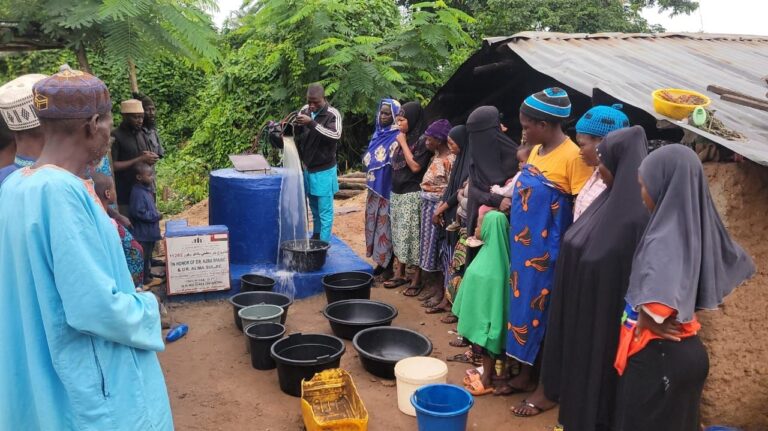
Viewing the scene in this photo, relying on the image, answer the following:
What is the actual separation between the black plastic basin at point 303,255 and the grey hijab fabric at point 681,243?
12.4 ft

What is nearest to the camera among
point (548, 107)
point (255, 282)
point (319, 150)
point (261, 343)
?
point (548, 107)

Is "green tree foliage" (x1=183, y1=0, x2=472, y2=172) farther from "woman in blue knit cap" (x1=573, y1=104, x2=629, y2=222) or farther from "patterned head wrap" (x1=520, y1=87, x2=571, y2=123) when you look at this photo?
"woman in blue knit cap" (x1=573, y1=104, x2=629, y2=222)

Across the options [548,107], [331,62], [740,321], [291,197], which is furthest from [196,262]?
[331,62]

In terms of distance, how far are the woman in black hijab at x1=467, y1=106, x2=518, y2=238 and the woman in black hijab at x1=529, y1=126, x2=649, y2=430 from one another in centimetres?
117

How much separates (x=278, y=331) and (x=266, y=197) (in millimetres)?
1736

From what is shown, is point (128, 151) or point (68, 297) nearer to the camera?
point (68, 297)

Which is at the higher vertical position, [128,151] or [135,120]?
[135,120]

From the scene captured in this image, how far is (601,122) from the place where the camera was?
298 cm

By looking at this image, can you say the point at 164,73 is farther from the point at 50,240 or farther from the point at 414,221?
the point at 50,240

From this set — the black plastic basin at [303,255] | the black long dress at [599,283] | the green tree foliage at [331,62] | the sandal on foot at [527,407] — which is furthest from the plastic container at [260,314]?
the green tree foliage at [331,62]

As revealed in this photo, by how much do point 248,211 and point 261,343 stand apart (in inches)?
74.0

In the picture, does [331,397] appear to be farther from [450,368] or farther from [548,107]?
[548,107]

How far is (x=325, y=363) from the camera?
12.0 feet

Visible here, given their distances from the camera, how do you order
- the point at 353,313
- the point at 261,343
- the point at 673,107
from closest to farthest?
the point at 673,107 → the point at 261,343 → the point at 353,313
